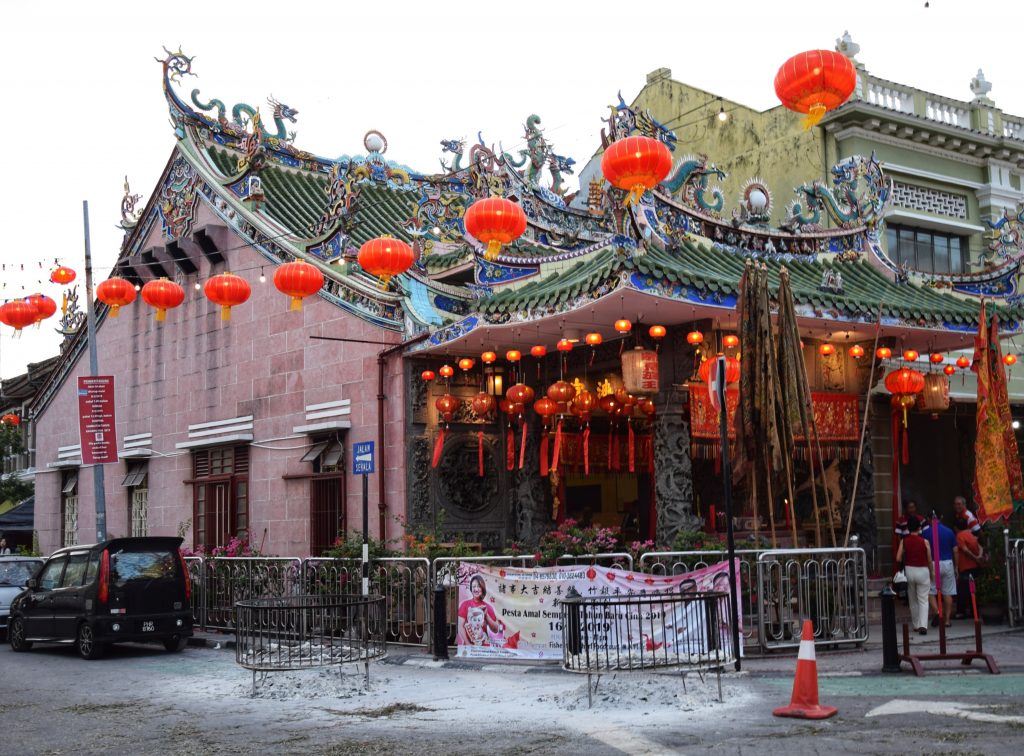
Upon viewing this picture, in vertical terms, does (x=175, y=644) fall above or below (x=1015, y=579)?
below

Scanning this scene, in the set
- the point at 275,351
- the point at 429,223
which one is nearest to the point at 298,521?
the point at 275,351

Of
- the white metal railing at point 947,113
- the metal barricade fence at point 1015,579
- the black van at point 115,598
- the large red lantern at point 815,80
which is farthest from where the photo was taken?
the white metal railing at point 947,113

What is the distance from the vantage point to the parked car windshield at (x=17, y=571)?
19.6 metres

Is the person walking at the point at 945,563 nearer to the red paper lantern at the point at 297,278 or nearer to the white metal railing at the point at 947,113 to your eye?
the red paper lantern at the point at 297,278

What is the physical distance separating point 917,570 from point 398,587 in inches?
275

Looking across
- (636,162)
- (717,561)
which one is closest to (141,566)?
(717,561)

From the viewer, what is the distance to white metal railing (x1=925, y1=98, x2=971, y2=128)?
23812 mm

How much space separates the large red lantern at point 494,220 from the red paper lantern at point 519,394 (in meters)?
3.78

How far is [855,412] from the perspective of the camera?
18.9 m

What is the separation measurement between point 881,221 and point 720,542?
8587mm

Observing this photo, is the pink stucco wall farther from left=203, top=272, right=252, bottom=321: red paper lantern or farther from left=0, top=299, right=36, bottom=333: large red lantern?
left=0, top=299, right=36, bottom=333: large red lantern

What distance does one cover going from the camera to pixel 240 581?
17844mm

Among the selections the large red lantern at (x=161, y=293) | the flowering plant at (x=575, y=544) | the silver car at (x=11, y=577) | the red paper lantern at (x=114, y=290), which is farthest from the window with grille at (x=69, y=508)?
the flowering plant at (x=575, y=544)

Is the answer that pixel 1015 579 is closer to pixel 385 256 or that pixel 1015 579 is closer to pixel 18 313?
pixel 385 256
